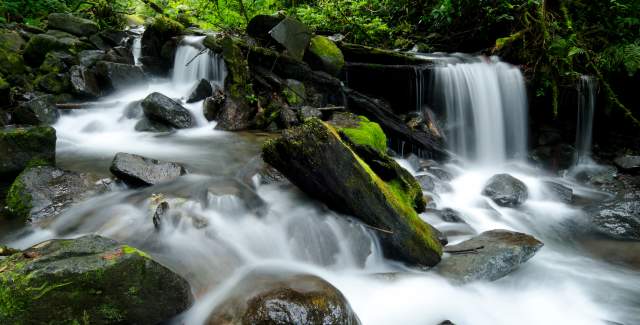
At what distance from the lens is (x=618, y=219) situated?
632 cm

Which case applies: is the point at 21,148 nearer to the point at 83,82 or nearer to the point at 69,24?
the point at 83,82

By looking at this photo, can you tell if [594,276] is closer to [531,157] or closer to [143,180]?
[531,157]

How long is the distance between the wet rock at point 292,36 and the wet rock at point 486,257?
5.64 m

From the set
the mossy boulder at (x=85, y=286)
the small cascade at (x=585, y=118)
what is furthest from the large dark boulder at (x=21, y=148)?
the small cascade at (x=585, y=118)

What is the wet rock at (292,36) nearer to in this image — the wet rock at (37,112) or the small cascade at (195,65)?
the small cascade at (195,65)

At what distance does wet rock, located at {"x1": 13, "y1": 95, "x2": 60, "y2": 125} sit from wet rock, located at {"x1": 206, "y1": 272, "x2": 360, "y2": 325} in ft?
20.9

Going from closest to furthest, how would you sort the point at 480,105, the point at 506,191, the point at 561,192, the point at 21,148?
the point at 21,148 < the point at 506,191 < the point at 561,192 < the point at 480,105

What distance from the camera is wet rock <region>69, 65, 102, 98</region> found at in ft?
28.6

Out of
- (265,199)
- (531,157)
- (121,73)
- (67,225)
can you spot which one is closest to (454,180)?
(531,157)

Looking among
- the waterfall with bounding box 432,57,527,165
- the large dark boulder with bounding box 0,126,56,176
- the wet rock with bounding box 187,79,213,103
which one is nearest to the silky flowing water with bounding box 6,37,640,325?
the large dark boulder with bounding box 0,126,56,176

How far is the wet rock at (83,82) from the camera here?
8.72 m

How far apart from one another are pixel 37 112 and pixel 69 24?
564cm

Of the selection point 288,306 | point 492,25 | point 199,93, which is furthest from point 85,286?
point 492,25

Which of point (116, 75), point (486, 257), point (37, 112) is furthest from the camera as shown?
point (116, 75)
